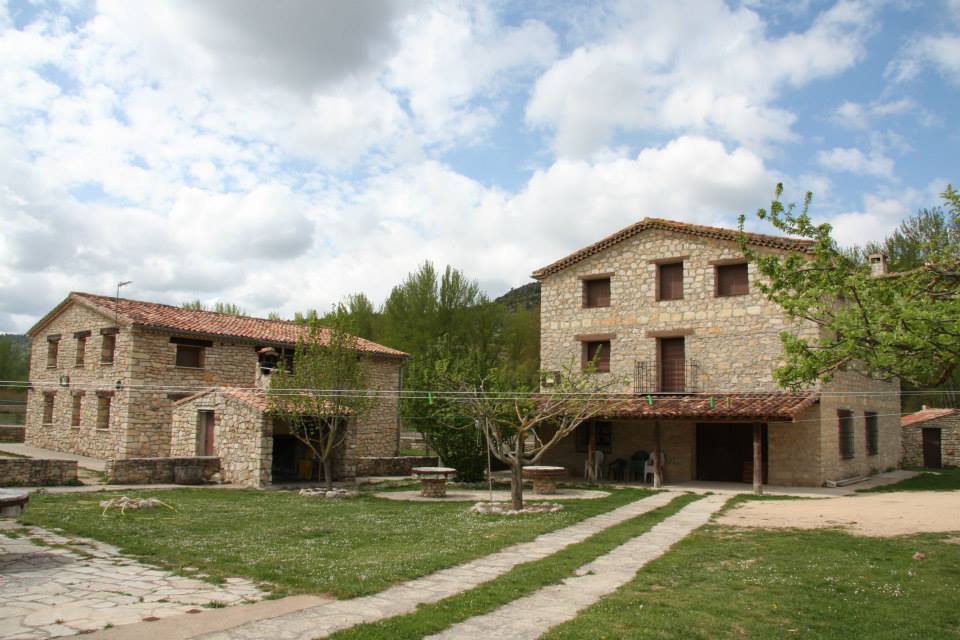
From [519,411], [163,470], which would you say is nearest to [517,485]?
[519,411]

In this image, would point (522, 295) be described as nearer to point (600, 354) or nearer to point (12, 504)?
point (600, 354)

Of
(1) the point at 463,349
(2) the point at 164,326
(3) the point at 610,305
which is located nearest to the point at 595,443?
(3) the point at 610,305

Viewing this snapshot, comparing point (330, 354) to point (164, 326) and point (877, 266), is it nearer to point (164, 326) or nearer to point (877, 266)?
point (164, 326)

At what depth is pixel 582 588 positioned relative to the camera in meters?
7.72

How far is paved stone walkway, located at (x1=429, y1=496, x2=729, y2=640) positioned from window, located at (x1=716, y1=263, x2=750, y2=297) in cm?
1190

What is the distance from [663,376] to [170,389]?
1550 centimetres

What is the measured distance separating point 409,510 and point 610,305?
472 inches

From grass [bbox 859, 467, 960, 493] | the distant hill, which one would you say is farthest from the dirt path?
the distant hill

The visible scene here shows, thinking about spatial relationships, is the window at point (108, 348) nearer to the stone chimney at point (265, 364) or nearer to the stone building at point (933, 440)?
the stone chimney at point (265, 364)

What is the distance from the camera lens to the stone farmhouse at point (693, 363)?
20.5 meters

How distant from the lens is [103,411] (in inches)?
966

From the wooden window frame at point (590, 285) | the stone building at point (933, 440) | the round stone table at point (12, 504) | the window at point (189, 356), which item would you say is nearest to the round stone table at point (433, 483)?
the wooden window frame at point (590, 285)

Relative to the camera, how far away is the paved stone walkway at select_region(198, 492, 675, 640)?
19.0 ft

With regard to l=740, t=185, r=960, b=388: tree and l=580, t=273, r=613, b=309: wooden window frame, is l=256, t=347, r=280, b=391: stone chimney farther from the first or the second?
l=740, t=185, r=960, b=388: tree
